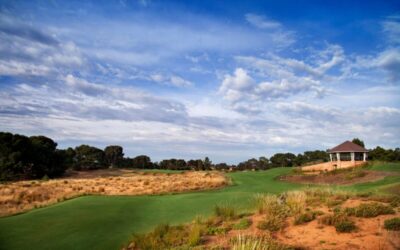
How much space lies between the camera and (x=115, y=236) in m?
12.6

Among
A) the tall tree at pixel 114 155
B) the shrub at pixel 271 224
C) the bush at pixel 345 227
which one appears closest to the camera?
the bush at pixel 345 227

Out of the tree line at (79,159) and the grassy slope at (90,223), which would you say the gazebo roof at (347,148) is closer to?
the tree line at (79,159)

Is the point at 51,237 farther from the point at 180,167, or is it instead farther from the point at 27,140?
the point at 180,167

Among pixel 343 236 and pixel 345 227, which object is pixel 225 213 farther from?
pixel 343 236

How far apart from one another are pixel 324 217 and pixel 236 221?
3.31 meters

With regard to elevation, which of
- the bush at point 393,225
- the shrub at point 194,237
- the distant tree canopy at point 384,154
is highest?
the distant tree canopy at point 384,154

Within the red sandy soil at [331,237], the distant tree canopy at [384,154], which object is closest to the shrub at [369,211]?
the red sandy soil at [331,237]

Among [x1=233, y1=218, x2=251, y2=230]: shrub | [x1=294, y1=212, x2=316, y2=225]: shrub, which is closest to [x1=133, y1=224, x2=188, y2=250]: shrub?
[x1=233, y1=218, x2=251, y2=230]: shrub

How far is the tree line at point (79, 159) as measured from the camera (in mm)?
48906

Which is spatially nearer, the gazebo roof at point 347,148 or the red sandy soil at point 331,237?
the red sandy soil at point 331,237

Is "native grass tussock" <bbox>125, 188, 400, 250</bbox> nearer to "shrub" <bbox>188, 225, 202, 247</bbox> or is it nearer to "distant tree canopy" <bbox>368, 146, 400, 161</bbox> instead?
"shrub" <bbox>188, 225, 202, 247</bbox>

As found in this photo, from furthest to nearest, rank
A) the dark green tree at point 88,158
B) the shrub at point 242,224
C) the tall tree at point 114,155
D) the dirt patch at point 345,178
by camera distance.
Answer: the tall tree at point 114,155 < the dark green tree at point 88,158 < the dirt patch at point 345,178 < the shrub at point 242,224

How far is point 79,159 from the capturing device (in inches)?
2785

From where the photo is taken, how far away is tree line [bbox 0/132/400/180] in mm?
48906
